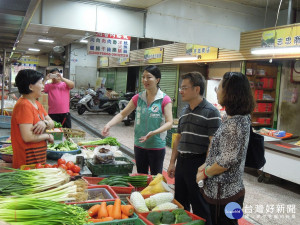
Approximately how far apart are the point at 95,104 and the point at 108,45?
6130 millimetres

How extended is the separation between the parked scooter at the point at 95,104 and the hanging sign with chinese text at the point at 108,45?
5.29 metres

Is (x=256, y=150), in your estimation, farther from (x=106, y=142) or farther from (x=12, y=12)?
(x=106, y=142)

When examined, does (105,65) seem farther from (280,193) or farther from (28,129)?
(28,129)

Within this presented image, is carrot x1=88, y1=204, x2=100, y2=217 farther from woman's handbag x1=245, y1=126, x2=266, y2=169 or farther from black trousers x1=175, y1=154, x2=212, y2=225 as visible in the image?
woman's handbag x1=245, y1=126, x2=266, y2=169

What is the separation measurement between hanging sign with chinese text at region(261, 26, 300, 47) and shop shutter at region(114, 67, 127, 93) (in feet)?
35.5

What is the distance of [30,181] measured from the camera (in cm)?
214

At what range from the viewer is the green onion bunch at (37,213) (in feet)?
5.51

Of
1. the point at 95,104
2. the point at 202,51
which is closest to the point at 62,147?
the point at 202,51

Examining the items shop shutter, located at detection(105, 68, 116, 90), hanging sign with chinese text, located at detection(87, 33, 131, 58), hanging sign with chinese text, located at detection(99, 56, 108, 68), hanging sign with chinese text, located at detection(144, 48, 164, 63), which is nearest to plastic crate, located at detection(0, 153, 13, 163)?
hanging sign with chinese text, located at detection(87, 33, 131, 58)

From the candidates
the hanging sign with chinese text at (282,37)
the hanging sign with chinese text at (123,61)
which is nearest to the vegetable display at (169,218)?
the hanging sign with chinese text at (282,37)

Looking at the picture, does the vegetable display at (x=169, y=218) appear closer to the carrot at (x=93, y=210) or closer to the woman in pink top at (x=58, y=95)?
the carrot at (x=93, y=210)

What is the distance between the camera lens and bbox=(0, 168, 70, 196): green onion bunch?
2043 mm

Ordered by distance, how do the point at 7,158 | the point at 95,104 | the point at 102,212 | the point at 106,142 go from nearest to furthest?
the point at 102,212, the point at 7,158, the point at 106,142, the point at 95,104

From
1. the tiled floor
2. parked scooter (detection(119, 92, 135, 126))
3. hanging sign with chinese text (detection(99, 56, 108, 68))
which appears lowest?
the tiled floor
